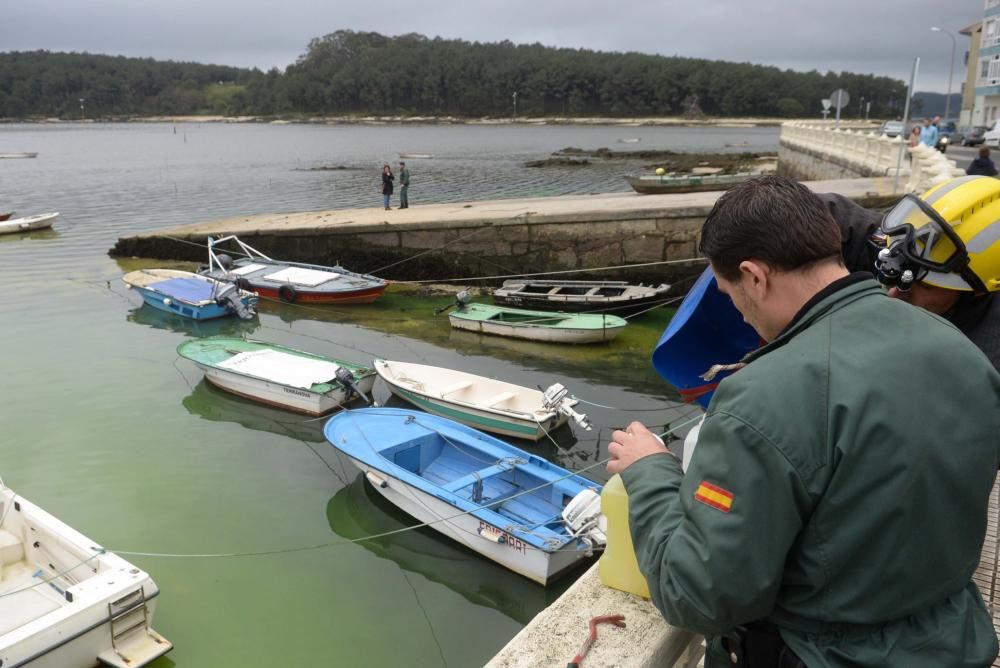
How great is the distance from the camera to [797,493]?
4.79 ft

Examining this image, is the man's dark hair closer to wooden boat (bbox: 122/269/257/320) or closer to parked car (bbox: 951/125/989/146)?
wooden boat (bbox: 122/269/257/320)

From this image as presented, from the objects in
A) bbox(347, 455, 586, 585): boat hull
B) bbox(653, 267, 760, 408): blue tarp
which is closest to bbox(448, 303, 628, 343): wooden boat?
bbox(347, 455, 586, 585): boat hull

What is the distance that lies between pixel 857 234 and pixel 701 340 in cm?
80

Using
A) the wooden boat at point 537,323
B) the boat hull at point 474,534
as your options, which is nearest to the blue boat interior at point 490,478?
the boat hull at point 474,534

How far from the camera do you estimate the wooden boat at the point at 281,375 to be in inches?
461

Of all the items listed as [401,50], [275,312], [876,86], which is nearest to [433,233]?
[275,312]

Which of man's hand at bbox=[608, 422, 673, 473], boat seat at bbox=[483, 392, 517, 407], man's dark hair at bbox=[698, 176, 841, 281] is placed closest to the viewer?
man's dark hair at bbox=[698, 176, 841, 281]

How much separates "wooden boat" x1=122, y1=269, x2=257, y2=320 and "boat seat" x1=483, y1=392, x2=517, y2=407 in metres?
8.30

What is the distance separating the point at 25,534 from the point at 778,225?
24.8 ft

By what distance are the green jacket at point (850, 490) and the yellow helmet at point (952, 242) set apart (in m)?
1.23

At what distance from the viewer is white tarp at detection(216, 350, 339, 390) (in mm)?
12094

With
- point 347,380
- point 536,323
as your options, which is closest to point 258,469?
point 347,380

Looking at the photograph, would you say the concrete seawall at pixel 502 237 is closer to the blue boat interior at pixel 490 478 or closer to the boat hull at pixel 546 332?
the boat hull at pixel 546 332

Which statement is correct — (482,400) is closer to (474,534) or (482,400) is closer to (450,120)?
(474,534)
